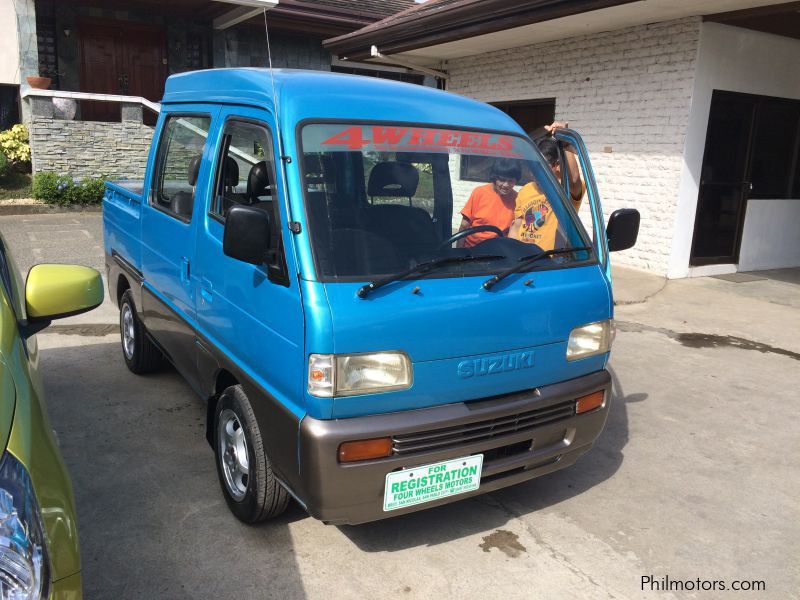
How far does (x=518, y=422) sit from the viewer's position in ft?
9.29

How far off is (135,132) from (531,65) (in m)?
7.47

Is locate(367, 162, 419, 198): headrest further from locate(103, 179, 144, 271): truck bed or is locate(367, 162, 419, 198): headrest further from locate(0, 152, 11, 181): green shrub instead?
locate(0, 152, 11, 181): green shrub

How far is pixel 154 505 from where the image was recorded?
3219 mm

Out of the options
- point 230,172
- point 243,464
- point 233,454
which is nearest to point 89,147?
point 230,172

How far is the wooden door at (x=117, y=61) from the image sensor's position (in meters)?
14.2

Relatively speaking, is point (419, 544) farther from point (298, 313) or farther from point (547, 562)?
point (298, 313)

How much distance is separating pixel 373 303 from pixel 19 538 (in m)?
1.37

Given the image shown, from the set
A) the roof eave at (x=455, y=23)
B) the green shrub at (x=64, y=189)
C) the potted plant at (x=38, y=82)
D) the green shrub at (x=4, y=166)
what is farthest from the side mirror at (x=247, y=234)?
the potted plant at (x=38, y=82)

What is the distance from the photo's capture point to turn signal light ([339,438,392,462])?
2.45 metres

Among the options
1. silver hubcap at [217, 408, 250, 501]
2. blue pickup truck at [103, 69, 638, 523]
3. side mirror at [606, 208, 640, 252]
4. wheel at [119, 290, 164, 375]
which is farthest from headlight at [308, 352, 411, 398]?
wheel at [119, 290, 164, 375]

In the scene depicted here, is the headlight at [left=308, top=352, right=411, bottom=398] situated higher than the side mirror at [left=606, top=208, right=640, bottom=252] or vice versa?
the side mirror at [left=606, top=208, right=640, bottom=252]

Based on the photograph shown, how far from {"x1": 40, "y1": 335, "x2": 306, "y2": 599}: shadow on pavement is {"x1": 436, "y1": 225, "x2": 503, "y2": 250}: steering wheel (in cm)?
148

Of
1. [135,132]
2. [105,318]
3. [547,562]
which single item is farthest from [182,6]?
[547,562]

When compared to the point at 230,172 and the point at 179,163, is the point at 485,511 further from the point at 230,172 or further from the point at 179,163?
the point at 179,163
